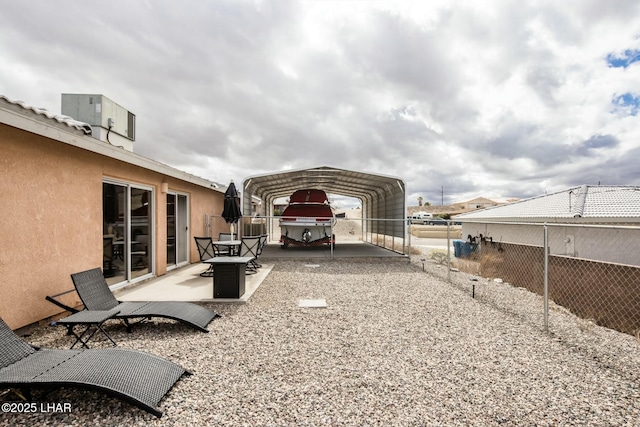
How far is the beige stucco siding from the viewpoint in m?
4.31

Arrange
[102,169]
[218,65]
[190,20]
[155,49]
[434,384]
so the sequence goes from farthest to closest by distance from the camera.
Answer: [218,65] → [155,49] → [190,20] → [102,169] → [434,384]

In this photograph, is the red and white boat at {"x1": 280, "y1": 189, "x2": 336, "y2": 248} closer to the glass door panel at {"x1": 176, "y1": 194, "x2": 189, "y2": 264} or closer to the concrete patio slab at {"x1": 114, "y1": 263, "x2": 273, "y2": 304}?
the glass door panel at {"x1": 176, "y1": 194, "x2": 189, "y2": 264}

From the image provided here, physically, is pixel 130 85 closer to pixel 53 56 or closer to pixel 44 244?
pixel 53 56

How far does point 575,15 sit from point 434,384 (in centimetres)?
793

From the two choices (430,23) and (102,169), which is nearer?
(102,169)

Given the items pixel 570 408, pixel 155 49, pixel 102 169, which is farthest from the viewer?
pixel 155 49

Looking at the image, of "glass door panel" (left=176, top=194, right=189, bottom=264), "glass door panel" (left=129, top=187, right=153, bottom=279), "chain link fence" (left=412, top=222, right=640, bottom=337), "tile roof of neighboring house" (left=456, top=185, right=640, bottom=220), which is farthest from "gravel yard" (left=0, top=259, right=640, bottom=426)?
"tile roof of neighboring house" (left=456, top=185, right=640, bottom=220)

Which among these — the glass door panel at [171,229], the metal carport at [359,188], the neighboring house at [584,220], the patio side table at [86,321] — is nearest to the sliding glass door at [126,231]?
the glass door panel at [171,229]

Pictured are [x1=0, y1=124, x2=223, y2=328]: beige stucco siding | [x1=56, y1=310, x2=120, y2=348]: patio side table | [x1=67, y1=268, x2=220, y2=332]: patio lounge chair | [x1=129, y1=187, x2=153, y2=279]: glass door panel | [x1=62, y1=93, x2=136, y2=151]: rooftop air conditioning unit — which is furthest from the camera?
[x1=62, y1=93, x2=136, y2=151]: rooftop air conditioning unit

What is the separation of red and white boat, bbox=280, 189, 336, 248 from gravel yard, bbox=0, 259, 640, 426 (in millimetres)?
Result: 8087

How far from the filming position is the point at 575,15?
693 cm

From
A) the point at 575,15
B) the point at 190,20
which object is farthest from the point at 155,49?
the point at 575,15

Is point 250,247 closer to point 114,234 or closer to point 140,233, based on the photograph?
point 140,233

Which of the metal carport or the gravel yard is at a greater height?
the metal carport
